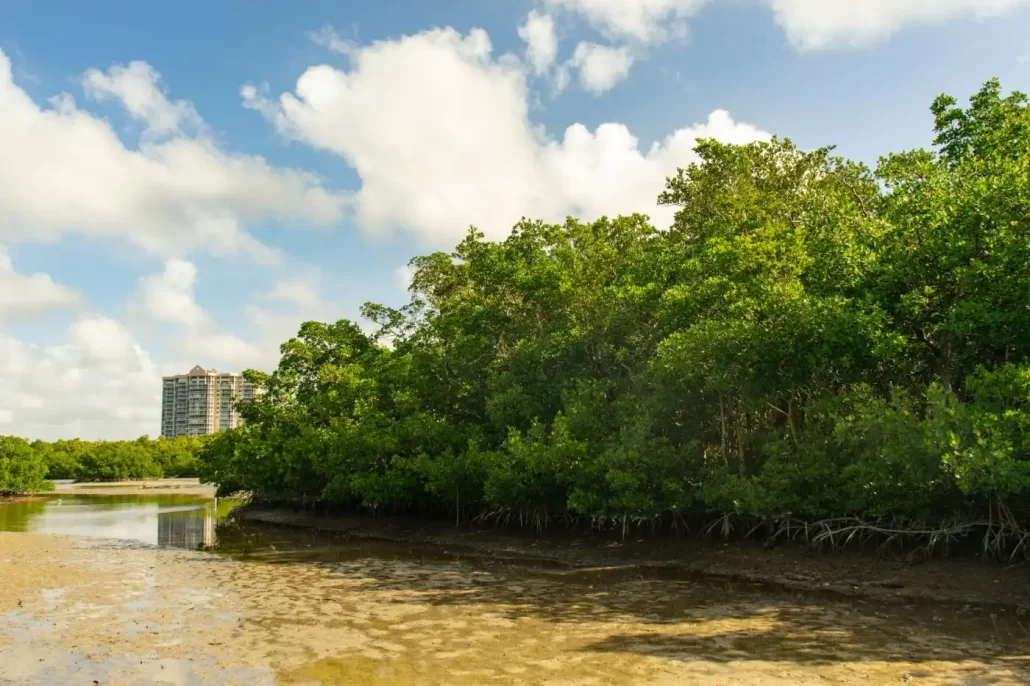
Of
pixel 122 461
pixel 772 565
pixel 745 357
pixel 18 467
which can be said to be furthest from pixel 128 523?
pixel 122 461

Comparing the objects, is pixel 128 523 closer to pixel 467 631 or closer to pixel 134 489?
pixel 467 631

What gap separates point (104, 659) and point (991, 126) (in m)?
23.6

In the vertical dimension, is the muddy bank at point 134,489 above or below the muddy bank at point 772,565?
below

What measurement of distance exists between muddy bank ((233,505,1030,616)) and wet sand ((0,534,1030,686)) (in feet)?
5.09

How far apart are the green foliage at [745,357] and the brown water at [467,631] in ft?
11.2

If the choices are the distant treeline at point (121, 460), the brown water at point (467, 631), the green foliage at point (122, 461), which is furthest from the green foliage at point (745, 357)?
the green foliage at point (122, 461)

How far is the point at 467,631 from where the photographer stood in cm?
1314

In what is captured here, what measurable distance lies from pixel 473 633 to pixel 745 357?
32.8ft

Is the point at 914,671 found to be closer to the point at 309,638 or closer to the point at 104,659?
the point at 309,638

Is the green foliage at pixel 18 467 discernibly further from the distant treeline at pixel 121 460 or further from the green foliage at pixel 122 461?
the green foliage at pixel 122 461

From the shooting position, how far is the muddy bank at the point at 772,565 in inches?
619

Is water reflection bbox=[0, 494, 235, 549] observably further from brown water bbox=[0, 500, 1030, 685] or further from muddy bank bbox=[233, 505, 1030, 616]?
brown water bbox=[0, 500, 1030, 685]

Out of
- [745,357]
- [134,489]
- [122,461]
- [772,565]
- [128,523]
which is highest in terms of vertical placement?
[745,357]

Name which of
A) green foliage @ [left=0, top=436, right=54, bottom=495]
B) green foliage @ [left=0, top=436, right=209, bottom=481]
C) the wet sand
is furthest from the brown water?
green foliage @ [left=0, top=436, right=209, bottom=481]
